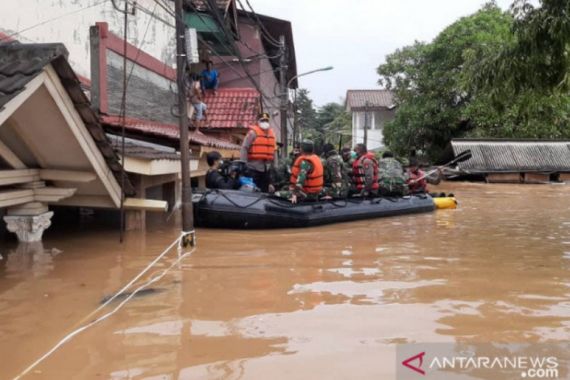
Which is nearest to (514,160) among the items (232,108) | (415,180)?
(415,180)

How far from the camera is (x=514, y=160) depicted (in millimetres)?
25344

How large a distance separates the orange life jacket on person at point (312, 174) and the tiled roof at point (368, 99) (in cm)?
3402

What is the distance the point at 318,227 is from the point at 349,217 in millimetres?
1013

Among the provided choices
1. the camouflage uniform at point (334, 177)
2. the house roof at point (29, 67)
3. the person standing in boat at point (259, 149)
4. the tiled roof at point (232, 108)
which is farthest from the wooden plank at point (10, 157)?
the tiled roof at point (232, 108)

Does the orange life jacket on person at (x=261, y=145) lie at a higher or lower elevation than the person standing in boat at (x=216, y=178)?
higher

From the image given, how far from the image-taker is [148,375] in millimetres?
3471

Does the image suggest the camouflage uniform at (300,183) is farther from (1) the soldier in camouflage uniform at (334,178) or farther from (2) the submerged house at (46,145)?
(2) the submerged house at (46,145)

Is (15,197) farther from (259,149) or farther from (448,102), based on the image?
(448,102)

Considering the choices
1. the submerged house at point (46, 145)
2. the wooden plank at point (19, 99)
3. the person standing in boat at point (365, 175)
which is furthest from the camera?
the person standing in boat at point (365, 175)

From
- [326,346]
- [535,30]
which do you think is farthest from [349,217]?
[326,346]

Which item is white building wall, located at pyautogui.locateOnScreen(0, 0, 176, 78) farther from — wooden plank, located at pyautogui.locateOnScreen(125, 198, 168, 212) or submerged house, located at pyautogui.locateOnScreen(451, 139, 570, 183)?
submerged house, located at pyautogui.locateOnScreen(451, 139, 570, 183)

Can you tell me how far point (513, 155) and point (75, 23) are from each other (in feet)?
69.7

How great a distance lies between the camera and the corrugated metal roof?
2525 centimetres

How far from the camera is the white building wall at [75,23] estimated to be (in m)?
8.15
